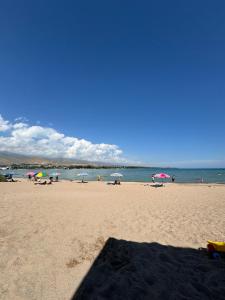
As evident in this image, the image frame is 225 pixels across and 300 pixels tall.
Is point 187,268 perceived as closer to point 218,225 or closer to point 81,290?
point 81,290

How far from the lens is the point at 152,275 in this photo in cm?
423

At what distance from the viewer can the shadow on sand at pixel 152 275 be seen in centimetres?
367

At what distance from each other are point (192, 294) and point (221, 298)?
0.50 metres

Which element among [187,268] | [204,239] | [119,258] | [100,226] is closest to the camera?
[187,268]

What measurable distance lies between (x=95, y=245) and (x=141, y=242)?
4.63 feet

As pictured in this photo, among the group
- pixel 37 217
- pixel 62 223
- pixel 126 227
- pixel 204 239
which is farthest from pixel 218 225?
pixel 37 217

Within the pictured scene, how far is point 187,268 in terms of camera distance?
4.54 metres

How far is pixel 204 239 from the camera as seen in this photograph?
20.9ft

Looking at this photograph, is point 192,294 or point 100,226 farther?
point 100,226

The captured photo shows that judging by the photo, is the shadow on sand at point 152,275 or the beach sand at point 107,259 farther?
the beach sand at point 107,259

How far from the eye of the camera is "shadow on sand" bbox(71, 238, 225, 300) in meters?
3.67

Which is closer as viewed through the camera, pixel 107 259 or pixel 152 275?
pixel 152 275

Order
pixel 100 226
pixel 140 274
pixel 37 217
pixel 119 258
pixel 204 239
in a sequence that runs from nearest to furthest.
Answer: pixel 140 274 → pixel 119 258 → pixel 204 239 → pixel 100 226 → pixel 37 217

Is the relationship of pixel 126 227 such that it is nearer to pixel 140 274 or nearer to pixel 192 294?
pixel 140 274
